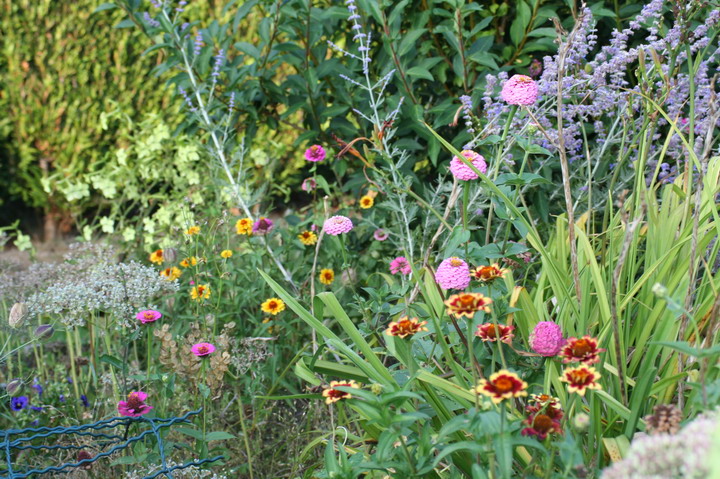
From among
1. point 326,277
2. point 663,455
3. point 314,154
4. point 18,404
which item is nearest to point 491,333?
point 663,455

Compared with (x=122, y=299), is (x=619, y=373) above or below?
above

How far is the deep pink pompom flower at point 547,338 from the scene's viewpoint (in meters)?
1.38

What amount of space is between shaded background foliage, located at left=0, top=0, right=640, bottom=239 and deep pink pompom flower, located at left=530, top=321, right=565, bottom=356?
1330 mm

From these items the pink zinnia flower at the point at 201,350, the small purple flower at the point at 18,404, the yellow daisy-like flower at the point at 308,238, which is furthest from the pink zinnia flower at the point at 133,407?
the yellow daisy-like flower at the point at 308,238

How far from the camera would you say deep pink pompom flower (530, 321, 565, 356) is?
138 centimetres

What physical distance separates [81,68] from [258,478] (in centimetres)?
330

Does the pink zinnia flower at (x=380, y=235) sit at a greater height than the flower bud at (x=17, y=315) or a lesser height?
lesser

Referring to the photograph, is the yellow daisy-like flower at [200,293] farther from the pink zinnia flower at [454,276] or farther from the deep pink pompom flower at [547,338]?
the deep pink pompom flower at [547,338]

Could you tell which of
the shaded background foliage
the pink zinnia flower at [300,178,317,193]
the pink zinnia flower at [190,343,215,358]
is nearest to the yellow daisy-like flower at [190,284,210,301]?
the pink zinnia flower at [190,343,215,358]

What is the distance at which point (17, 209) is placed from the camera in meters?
5.11

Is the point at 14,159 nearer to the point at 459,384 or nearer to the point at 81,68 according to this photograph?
the point at 81,68

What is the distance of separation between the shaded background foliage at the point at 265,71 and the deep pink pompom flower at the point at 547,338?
1330 mm

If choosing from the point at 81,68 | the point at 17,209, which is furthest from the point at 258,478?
the point at 17,209

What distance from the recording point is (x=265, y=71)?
299cm
